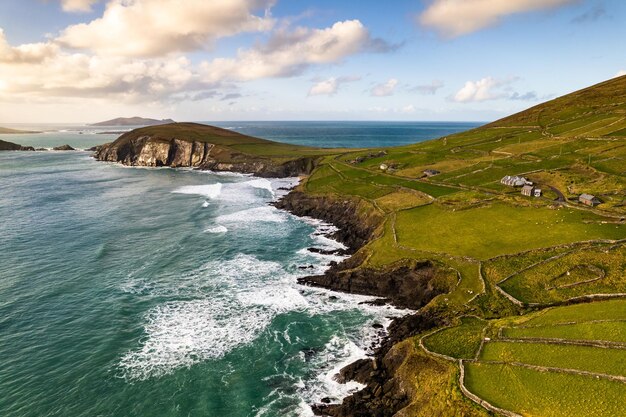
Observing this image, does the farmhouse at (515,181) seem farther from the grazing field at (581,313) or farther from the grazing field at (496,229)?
the grazing field at (581,313)

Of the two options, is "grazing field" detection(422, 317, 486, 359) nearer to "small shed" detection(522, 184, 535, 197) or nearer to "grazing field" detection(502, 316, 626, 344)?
"grazing field" detection(502, 316, 626, 344)

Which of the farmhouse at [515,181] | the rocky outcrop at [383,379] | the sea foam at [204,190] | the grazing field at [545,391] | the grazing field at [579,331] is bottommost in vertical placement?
the rocky outcrop at [383,379]

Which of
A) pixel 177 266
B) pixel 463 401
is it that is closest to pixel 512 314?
pixel 463 401

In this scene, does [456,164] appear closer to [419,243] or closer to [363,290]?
[419,243]

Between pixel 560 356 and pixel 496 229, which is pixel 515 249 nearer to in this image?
pixel 496 229

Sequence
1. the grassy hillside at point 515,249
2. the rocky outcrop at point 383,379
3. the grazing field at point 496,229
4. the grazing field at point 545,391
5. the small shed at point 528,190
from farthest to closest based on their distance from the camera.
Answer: the small shed at point 528,190 < the grazing field at point 496,229 < the rocky outcrop at point 383,379 < the grassy hillside at point 515,249 < the grazing field at point 545,391

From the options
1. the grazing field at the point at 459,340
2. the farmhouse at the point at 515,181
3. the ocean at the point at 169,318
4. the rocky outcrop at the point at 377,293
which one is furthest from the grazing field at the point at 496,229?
the grazing field at the point at 459,340

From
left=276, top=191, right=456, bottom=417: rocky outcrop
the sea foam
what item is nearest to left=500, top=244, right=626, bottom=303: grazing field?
left=276, top=191, right=456, bottom=417: rocky outcrop
